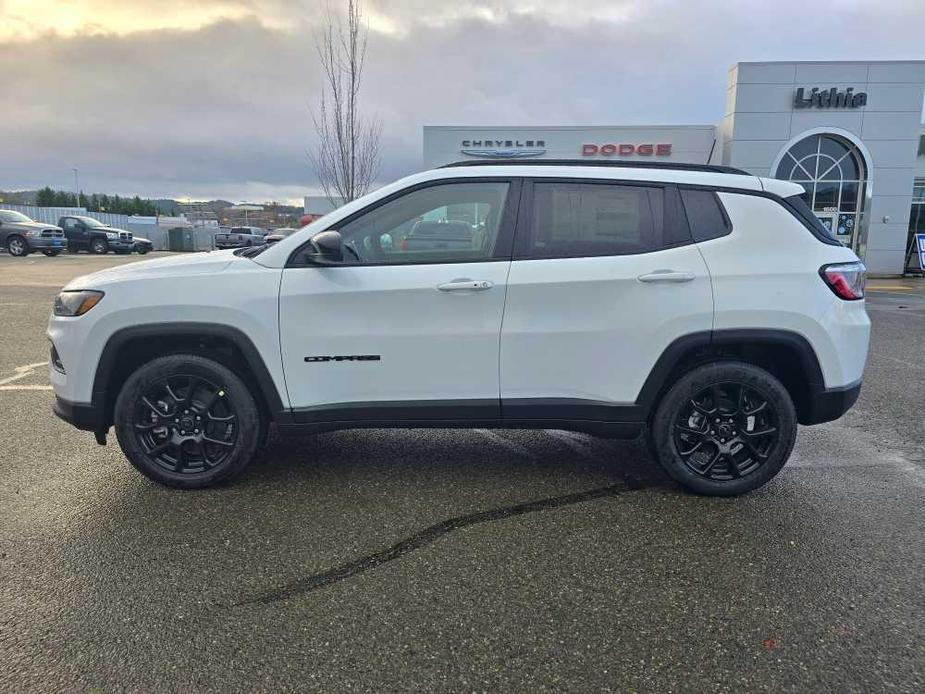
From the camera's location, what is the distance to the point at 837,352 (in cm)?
355

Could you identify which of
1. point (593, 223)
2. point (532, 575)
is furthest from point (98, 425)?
point (593, 223)

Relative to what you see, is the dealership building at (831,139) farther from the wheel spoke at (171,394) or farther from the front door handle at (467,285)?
the wheel spoke at (171,394)

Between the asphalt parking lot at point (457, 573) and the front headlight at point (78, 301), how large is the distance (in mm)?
1055

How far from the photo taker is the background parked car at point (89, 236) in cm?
3034

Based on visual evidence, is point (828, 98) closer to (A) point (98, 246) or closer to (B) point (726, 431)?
(B) point (726, 431)

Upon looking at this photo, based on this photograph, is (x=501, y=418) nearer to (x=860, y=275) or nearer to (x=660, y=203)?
(x=660, y=203)

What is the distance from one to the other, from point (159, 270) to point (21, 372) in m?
4.05

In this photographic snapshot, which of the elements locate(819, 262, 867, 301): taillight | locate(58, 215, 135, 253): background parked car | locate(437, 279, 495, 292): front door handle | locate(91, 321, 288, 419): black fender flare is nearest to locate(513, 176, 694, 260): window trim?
locate(437, 279, 495, 292): front door handle

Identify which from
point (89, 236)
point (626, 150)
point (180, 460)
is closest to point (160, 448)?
point (180, 460)

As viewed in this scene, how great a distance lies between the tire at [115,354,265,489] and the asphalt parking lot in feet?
0.58

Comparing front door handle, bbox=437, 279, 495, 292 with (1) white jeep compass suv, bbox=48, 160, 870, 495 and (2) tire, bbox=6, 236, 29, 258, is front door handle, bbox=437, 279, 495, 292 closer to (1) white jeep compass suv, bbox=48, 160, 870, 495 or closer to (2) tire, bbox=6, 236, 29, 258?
(1) white jeep compass suv, bbox=48, 160, 870, 495

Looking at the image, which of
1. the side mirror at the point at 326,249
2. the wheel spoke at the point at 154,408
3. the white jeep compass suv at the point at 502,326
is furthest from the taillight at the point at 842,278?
the wheel spoke at the point at 154,408

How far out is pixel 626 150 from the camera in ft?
75.7

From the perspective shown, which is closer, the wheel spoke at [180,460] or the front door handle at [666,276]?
the front door handle at [666,276]
